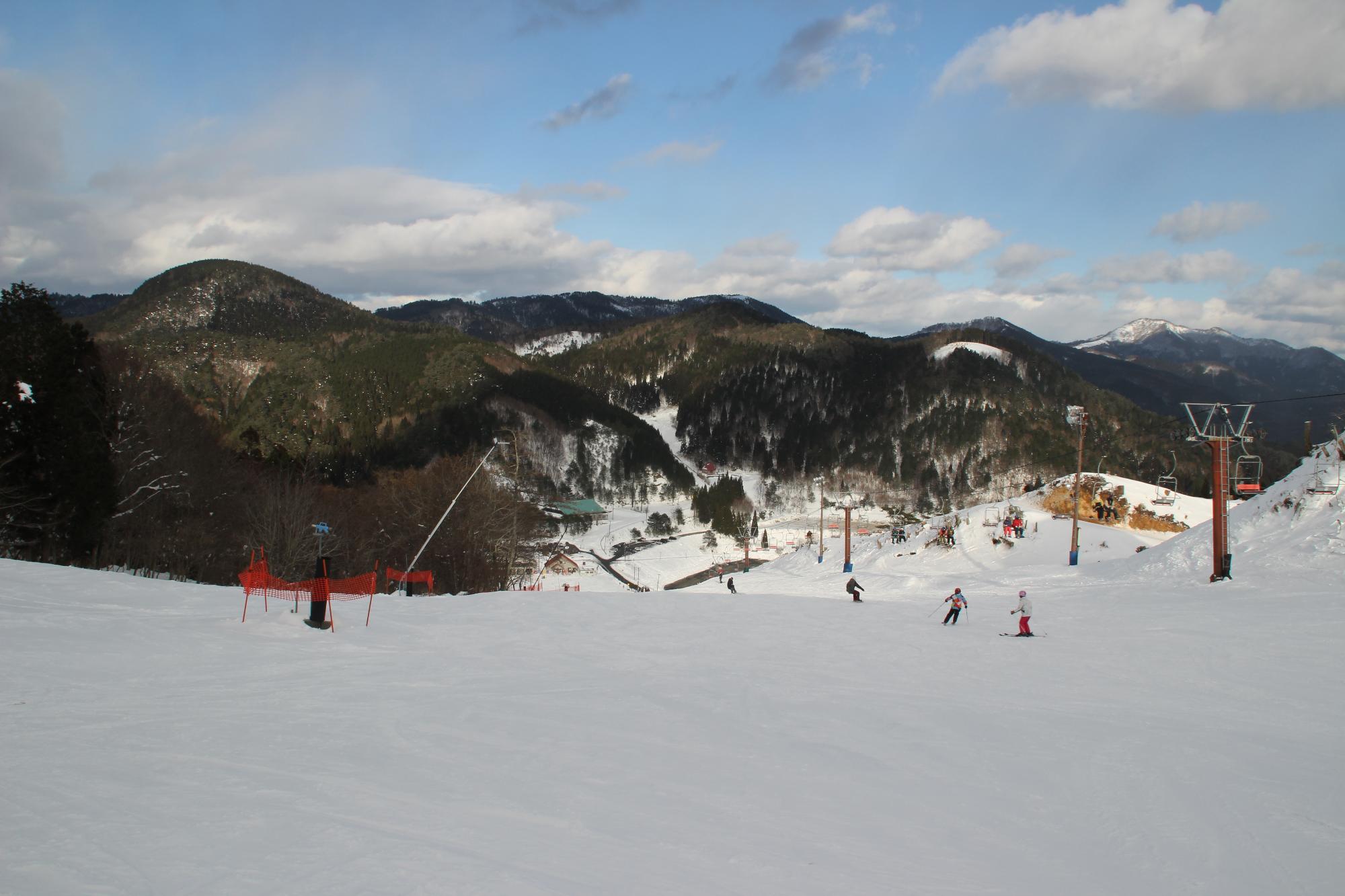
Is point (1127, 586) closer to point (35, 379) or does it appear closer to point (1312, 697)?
point (1312, 697)

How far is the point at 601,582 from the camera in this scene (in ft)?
288

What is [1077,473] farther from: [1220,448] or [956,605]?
[956,605]

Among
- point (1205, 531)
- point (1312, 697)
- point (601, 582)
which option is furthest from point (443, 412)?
point (1312, 697)

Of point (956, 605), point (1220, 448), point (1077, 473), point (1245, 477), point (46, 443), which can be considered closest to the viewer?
point (956, 605)

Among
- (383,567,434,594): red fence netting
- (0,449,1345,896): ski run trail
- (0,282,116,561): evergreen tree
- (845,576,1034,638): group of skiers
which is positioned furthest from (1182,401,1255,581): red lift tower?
(0,282,116,561): evergreen tree

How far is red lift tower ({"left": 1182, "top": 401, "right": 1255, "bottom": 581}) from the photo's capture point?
84.6 feet

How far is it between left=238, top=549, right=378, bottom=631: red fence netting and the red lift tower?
25355 millimetres

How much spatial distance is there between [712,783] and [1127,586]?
24042mm

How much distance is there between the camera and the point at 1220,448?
28.4 metres

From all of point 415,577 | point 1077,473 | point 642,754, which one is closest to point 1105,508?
point 1077,473

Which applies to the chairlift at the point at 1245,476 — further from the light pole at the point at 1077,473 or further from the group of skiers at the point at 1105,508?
the group of skiers at the point at 1105,508

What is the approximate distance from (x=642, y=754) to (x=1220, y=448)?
27589mm

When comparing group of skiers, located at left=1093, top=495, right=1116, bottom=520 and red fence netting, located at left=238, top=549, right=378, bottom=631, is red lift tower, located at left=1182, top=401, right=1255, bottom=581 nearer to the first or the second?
group of skiers, located at left=1093, top=495, right=1116, bottom=520

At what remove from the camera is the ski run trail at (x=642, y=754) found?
6109mm
